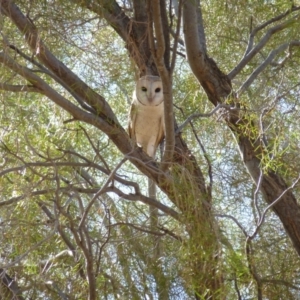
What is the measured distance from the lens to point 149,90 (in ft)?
11.1

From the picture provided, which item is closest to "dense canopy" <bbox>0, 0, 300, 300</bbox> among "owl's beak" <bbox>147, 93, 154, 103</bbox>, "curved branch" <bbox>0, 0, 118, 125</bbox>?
"curved branch" <bbox>0, 0, 118, 125</bbox>

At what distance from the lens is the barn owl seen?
354 centimetres

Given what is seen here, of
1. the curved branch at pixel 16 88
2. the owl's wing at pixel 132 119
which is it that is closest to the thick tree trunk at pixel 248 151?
the owl's wing at pixel 132 119

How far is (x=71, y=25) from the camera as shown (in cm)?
250

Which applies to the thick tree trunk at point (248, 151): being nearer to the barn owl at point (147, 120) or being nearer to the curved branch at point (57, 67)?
the barn owl at point (147, 120)

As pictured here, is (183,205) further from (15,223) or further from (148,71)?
(148,71)

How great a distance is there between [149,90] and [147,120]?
10.7 inches

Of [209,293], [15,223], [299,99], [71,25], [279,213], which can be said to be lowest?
[209,293]

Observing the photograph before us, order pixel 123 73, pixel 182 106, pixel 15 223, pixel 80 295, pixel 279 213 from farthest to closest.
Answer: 1. pixel 182 106
2. pixel 123 73
3. pixel 279 213
4. pixel 80 295
5. pixel 15 223

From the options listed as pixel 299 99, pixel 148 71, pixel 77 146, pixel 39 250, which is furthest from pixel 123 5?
pixel 39 250

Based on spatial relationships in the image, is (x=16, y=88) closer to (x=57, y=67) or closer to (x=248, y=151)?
(x=57, y=67)

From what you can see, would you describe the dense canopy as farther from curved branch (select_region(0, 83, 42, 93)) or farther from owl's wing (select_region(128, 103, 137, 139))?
owl's wing (select_region(128, 103, 137, 139))

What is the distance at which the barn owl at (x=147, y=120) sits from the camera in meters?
3.54

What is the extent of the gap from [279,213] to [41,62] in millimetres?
1053
